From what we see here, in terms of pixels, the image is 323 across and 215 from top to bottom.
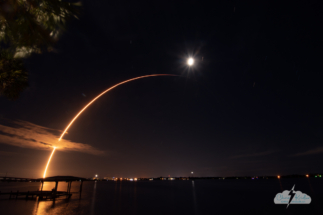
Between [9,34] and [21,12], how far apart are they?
973 millimetres

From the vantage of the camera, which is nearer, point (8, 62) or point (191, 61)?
point (8, 62)

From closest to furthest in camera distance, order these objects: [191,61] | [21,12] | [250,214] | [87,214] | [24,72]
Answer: [21,12] < [24,72] < [191,61] < [87,214] < [250,214]

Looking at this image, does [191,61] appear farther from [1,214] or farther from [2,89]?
[1,214]

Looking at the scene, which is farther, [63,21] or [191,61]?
[191,61]

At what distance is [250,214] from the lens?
33.3 m

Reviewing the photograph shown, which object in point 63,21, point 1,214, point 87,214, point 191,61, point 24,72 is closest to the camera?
point 63,21

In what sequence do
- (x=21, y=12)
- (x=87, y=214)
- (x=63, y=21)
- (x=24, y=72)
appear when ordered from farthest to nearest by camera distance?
1. (x=87, y=214)
2. (x=24, y=72)
3. (x=63, y=21)
4. (x=21, y=12)

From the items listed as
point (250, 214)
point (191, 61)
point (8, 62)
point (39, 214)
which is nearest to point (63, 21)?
point (8, 62)

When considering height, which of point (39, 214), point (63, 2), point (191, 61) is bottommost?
point (39, 214)

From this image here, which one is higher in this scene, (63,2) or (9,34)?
(63,2)

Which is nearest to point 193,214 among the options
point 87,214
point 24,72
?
point 87,214

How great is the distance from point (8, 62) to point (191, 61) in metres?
11.9

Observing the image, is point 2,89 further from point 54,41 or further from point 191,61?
point 191,61

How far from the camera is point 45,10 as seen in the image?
272 inches
